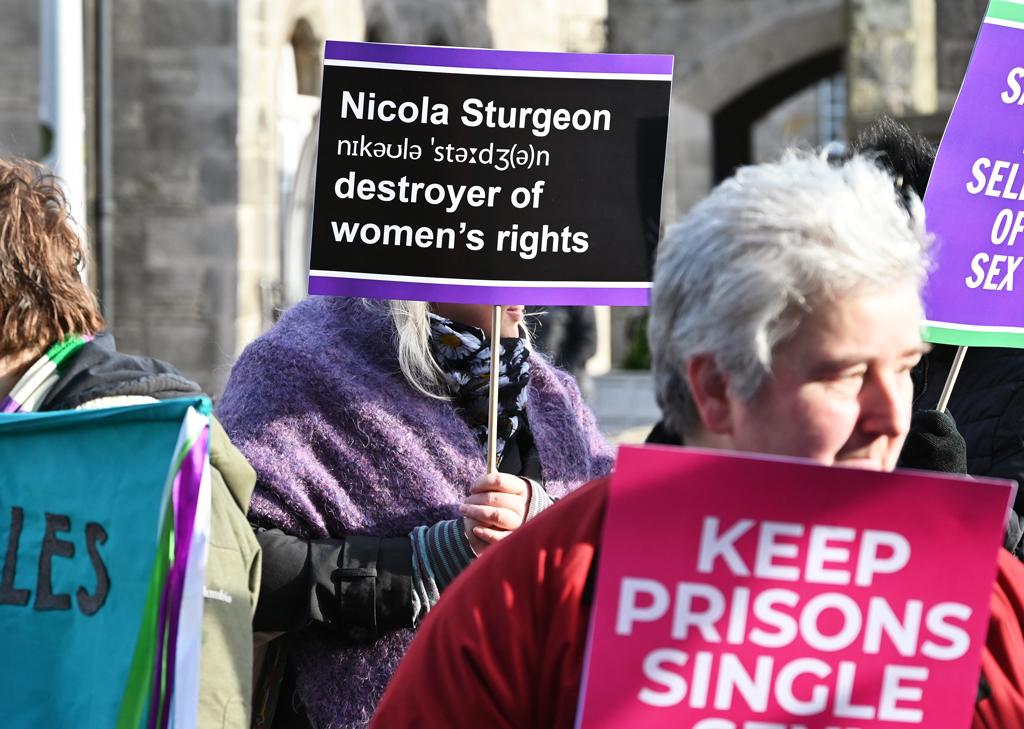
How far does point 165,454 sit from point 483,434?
2.45 feet

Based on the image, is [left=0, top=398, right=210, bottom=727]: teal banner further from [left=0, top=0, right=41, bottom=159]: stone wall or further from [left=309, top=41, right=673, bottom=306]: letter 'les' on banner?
[left=0, top=0, right=41, bottom=159]: stone wall

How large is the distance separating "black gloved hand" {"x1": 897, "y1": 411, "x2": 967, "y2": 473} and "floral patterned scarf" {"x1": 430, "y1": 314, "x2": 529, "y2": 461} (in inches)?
31.4

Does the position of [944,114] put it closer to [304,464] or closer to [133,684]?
[304,464]

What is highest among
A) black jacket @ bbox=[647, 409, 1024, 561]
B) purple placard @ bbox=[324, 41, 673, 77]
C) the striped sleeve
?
purple placard @ bbox=[324, 41, 673, 77]

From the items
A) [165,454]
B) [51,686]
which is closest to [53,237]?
[165,454]

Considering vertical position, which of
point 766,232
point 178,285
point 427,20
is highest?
point 427,20

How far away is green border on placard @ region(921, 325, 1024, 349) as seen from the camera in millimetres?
3254

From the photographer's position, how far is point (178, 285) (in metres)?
11.5

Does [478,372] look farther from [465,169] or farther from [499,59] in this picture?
[499,59]

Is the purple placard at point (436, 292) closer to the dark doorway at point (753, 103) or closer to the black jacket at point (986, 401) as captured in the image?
the black jacket at point (986, 401)

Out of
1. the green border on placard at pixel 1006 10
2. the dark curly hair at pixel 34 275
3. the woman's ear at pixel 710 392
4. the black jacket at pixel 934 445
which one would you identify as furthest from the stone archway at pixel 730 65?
the woman's ear at pixel 710 392

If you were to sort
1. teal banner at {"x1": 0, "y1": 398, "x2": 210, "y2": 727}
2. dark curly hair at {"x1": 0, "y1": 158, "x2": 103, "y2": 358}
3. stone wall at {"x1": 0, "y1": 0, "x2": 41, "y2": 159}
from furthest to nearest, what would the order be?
stone wall at {"x1": 0, "y1": 0, "x2": 41, "y2": 159} → dark curly hair at {"x1": 0, "y1": 158, "x2": 103, "y2": 358} → teal banner at {"x1": 0, "y1": 398, "x2": 210, "y2": 727}

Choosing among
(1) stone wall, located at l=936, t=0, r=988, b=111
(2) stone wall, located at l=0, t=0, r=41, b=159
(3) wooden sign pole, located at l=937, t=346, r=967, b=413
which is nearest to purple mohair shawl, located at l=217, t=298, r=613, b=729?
(3) wooden sign pole, located at l=937, t=346, r=967, b=413

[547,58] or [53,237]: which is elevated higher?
[547,58]
